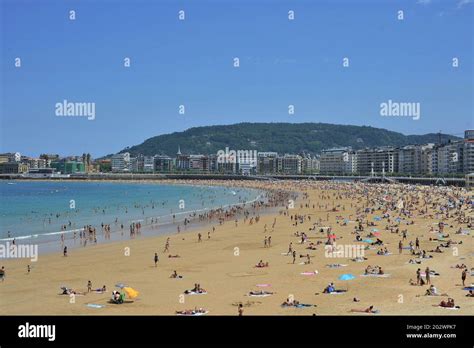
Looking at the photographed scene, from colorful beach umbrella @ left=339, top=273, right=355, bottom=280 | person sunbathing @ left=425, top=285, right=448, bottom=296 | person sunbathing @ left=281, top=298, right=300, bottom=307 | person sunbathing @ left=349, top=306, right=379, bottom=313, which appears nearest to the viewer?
Result: person sunbathing @ left=349, top=306, right=379, bottom=313

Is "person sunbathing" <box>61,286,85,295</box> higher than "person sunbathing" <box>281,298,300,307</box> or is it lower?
lower

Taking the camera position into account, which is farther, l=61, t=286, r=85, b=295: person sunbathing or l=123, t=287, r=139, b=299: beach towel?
l=61, t=286, r=85, b=295: person sunbathing

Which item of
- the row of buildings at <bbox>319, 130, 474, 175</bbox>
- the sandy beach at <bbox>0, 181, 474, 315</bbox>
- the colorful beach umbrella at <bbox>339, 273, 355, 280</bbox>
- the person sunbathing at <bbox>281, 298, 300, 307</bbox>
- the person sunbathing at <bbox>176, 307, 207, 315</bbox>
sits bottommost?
the sandy beach at <bbox>0, 181, 474, 315</bbox>

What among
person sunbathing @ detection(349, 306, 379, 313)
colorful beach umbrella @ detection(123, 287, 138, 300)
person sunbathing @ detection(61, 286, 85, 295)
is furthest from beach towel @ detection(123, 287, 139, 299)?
person sunbathing @ detection(349, 306, 379, 313)

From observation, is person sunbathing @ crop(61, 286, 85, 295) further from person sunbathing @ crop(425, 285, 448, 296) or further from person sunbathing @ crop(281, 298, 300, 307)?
person sunbathing @ crop(425, 285, 448, 296)

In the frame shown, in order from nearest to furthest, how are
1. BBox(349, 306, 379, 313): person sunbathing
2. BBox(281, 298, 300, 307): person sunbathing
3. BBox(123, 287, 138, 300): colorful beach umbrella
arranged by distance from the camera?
BBox(349, 306, 379, 313): person sunbathing, BBox(281, 298, 300, 307): person sunbathing, BBox(123, 287, 138, 300): colorful beach umbrella

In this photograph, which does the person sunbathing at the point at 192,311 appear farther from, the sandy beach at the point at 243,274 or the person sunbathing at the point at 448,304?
the person sunbathing at the point at 448,304
